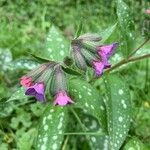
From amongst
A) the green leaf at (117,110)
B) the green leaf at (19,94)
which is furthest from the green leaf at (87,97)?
the green leaf at (19,94)

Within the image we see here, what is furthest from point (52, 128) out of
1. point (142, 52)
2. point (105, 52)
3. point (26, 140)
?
point (142, 52)

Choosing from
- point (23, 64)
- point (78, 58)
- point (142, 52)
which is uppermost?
point (78, 58)

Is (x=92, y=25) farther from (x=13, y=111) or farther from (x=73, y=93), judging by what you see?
(x=73, y=93)

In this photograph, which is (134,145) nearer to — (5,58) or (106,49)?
(106,49)

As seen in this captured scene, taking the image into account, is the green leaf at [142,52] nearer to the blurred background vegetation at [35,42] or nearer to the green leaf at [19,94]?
the blurred background vegetation at [35,42]

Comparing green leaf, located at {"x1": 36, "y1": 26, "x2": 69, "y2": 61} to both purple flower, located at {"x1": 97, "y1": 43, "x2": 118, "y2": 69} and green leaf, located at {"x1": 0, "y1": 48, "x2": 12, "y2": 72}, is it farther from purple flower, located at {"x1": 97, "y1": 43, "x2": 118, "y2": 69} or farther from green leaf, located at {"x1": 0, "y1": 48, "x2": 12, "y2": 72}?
purple flower, located at {"x1": 97, "y1": 43, "x2": 118, "y2": 69}

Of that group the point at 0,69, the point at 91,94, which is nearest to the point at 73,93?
the point at 91,94
